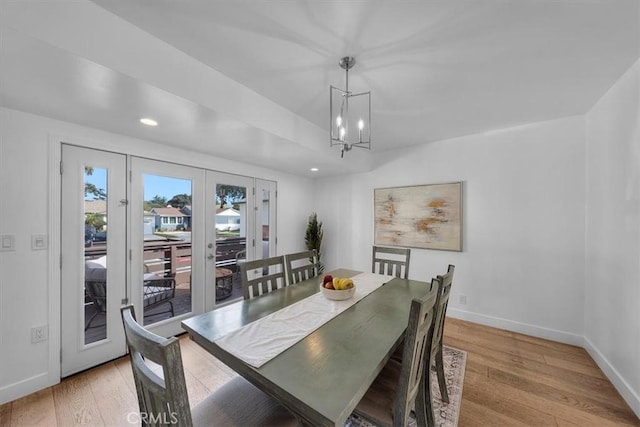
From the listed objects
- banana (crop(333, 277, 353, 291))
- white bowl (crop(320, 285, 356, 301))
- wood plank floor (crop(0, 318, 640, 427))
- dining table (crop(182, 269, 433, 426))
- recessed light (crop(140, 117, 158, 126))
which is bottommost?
wood plank floor (crop(0, 318, 640, 427))

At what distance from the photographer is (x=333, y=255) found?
4.41m

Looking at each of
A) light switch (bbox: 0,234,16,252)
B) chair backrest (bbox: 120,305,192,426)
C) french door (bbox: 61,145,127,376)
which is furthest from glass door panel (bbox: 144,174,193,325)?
chair backrest (bbox: 120,305,192,426)

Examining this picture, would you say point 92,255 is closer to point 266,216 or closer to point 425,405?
point 266,216

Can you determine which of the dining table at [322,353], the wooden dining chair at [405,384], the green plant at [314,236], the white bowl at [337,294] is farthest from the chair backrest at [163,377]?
the green plant at [314,236]

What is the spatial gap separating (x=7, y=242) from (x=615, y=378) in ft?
15.9

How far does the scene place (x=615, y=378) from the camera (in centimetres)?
192

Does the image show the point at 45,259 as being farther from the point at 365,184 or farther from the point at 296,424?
the point at 365,184

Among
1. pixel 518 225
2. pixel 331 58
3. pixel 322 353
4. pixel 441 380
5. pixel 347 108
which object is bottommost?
pixel 441 380

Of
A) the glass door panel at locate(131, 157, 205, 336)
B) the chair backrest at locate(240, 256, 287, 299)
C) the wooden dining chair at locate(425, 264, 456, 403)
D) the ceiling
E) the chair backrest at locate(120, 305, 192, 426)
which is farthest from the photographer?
the glass door panel at locate(131, 157, 205, 336)

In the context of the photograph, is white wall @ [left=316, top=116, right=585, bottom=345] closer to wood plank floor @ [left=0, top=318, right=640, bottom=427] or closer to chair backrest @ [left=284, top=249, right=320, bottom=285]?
wood plank floor @ [left=0, top=318, right=640, bottom=427]

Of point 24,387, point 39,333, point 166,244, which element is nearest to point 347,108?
point 166,244

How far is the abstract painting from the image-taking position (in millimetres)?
3178

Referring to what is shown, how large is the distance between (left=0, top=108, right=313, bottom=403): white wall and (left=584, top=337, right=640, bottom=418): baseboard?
4.41 meters

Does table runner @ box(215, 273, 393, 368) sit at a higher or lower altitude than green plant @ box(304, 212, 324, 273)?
lower
